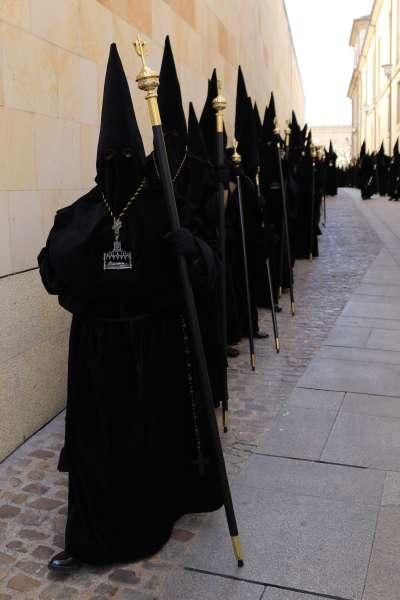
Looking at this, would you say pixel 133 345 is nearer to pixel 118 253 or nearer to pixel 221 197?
pixel 118 253

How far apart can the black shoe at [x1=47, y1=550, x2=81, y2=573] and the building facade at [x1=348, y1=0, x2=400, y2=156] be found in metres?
37.2

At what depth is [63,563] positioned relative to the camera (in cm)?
322

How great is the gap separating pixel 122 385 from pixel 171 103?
5.07 ft

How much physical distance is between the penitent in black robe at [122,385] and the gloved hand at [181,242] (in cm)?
14

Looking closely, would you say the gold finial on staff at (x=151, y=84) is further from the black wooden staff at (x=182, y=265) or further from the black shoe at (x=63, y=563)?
the black shoe at (x=63, y=563)

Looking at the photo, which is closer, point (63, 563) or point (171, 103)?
point (63, 563)

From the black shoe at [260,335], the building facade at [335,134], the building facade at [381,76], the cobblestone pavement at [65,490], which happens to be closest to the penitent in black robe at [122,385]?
the cobblestone pavement at [65,490]

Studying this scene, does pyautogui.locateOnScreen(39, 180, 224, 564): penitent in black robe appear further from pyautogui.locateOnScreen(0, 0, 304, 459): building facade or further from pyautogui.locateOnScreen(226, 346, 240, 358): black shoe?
pyautogui.locateOnScreen(226, 346, 240, 358): black shoe

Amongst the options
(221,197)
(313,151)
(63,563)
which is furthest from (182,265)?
(313,151)

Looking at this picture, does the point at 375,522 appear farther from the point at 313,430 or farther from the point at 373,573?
the point at 313,430

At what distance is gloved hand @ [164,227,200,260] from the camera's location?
291cm

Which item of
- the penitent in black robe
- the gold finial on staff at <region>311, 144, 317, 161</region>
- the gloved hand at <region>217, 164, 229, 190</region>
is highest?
the gold finial on staff at <region>311, 144, 317, 161</region>

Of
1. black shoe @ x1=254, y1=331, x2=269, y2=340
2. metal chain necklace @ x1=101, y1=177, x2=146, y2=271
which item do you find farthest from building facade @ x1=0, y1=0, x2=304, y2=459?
black shoe @ x1=254, y1=331, x2=269, y2=340

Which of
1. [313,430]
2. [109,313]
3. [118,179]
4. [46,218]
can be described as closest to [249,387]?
[313,430]
